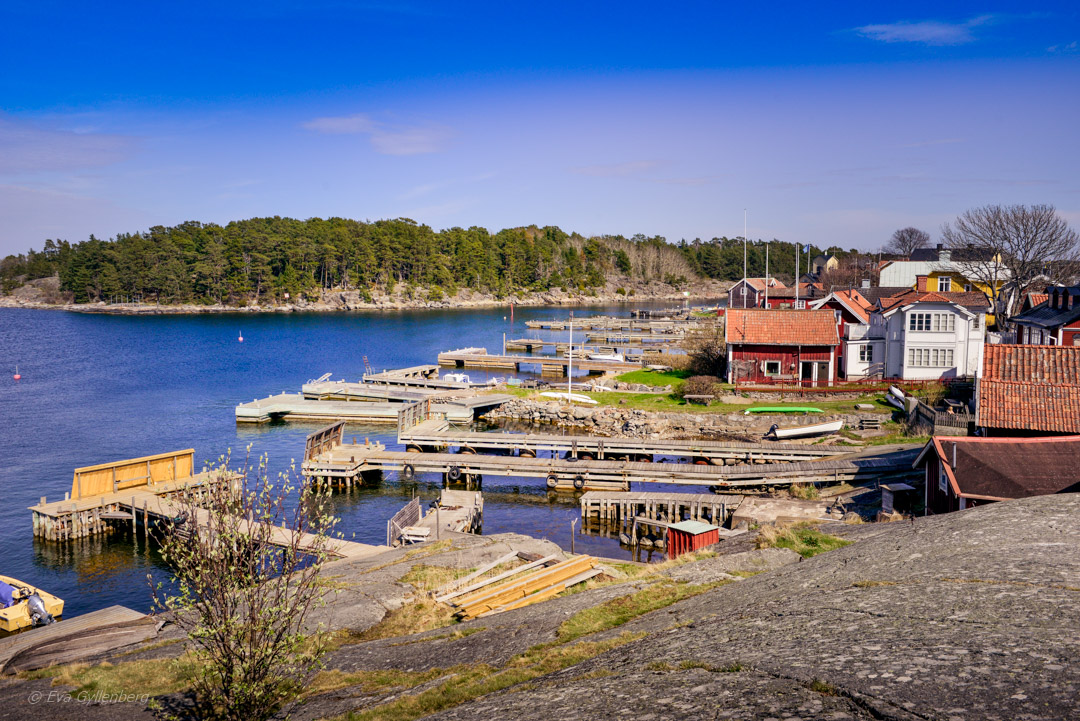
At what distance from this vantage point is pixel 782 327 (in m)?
53.9

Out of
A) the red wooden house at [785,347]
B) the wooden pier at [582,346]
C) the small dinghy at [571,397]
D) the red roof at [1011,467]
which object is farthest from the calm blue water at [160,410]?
the red wooden house at [785,347]

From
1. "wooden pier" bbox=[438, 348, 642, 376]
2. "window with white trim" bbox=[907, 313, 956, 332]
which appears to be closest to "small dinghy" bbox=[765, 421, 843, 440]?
"window with white trim" bbox=[907, 313, 956, 332]

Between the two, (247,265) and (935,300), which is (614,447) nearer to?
(935,300)

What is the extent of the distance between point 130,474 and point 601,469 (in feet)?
76.9

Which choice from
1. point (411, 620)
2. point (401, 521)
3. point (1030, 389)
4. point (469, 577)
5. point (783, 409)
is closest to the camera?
point (411, 620)

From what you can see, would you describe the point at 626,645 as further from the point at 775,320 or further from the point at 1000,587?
the point at 775,320

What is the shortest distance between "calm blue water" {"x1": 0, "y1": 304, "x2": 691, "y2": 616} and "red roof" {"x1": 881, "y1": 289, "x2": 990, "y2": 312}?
2920cm

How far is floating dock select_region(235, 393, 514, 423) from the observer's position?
57094 millimetres

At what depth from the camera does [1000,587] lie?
11102mm


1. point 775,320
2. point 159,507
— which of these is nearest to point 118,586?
point 159,507

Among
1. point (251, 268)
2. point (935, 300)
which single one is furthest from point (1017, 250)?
point (251, 268)

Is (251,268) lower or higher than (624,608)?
higher

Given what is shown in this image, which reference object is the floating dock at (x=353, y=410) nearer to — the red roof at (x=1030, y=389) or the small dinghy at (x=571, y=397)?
the small dinghy at (x=571, y=397)

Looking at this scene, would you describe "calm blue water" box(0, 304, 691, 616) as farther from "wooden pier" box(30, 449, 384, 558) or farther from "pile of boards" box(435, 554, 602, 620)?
"pile of boards" box(435, 554, 602, 620)
